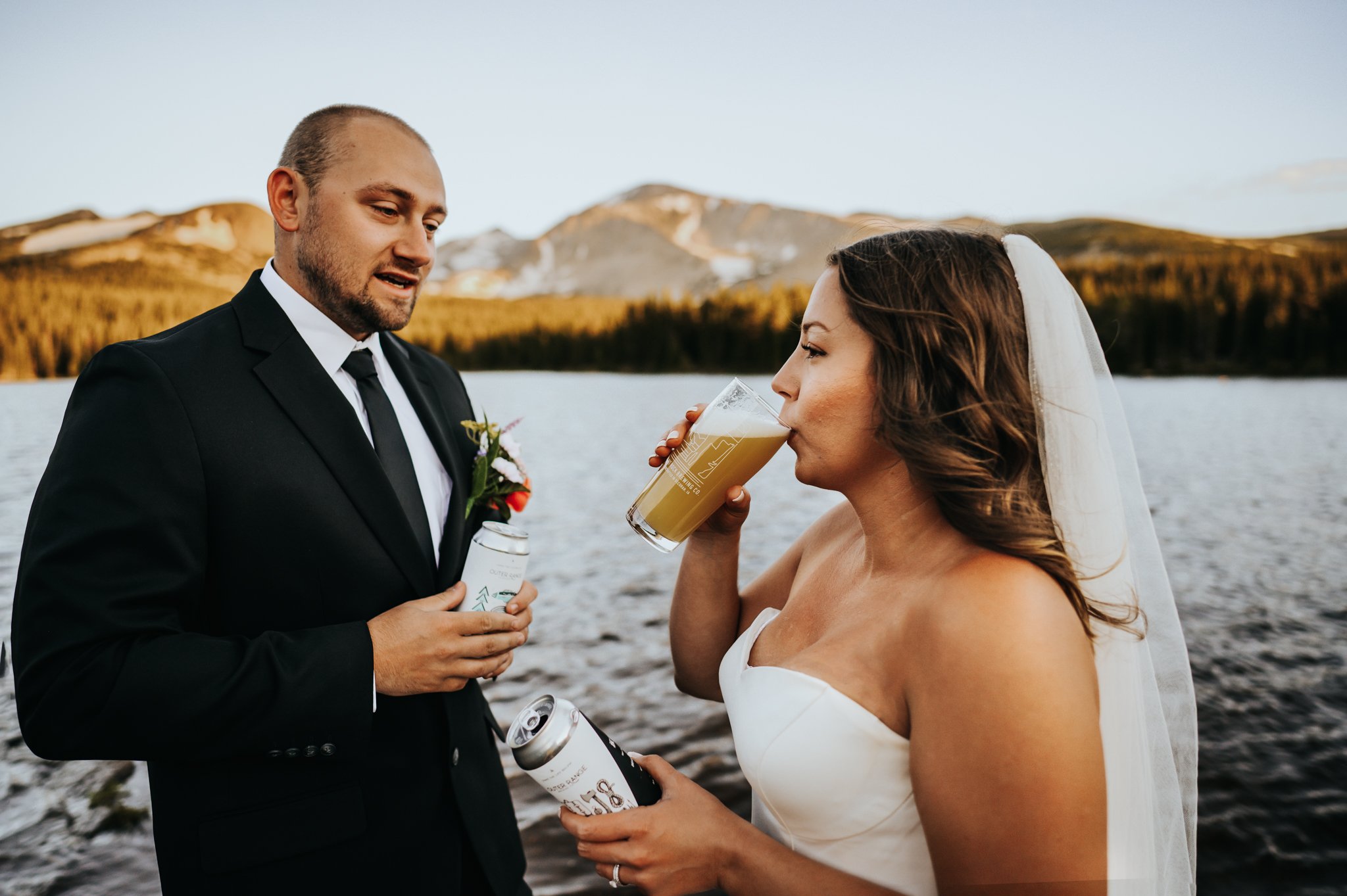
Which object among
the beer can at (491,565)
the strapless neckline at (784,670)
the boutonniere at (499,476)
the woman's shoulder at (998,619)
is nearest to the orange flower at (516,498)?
the boutonniere at (499,476)

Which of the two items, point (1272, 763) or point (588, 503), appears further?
point (588, 503)

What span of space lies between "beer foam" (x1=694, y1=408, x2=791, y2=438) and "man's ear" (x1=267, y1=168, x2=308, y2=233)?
1.46 meters

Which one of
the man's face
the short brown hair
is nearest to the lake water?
the man's face

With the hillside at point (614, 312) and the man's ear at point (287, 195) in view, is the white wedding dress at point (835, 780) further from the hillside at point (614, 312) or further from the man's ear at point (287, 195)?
the hillside at point (614, 312)

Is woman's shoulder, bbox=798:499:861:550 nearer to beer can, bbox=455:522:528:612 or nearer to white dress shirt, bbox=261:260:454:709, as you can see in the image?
beer can, bbox=455:522:528:612

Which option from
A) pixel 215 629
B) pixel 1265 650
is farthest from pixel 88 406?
pixel 1265 650

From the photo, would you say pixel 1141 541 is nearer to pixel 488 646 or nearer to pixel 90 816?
pixel 488 646

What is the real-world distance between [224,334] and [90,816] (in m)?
5.41

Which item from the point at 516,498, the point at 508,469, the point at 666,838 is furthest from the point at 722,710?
the point at 666,838

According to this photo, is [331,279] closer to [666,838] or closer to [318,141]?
[318,141]

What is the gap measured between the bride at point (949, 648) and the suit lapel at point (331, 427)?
0.94 m

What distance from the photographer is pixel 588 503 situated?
1791cm

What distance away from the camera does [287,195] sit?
2.45m

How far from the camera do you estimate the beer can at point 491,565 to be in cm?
209
